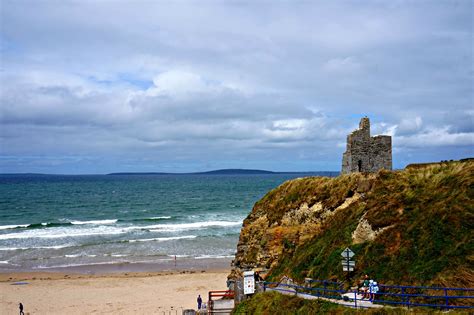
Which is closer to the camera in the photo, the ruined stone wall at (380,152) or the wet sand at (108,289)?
the ruined stone wall at (380,152)

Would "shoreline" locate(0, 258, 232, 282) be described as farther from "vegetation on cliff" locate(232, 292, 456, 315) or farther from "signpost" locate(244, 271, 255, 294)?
"vegetation on cliff" locate(232, 292, 456, 315)

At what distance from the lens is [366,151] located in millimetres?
23531

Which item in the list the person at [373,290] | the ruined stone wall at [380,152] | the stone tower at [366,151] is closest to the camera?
the person at [373,290]

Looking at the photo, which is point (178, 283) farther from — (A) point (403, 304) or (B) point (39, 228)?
(B) point (39, 228)

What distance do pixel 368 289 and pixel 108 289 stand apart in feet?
84.9

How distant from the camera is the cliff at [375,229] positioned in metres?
13.8

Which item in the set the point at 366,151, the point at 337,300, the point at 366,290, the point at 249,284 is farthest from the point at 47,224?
the point at 366,290

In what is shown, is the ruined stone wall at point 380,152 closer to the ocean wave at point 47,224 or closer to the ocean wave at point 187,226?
the ocean wave at point 187,226

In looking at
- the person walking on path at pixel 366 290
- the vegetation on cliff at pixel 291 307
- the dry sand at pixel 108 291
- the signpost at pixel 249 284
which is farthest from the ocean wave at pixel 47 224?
the person walking on path at pixel 366 290

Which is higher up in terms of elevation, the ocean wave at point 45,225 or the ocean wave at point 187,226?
the ocean wave at point 45,225

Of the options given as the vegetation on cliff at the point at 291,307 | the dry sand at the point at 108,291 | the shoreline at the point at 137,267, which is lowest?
the dry sand at the point at 108,291

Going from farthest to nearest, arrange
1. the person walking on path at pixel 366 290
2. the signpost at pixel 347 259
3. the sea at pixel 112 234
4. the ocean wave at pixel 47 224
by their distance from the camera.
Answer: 1. the ocean wave at pixel 47 224
2. the sea at pixel 112 234
3. the signpost at pixel 347 259
4. the person walking on path at pixel 366 290

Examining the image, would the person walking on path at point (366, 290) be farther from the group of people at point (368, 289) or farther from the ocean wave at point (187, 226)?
the ocean wave at point (187, 226)

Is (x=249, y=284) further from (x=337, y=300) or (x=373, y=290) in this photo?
(x=373, y=290)
